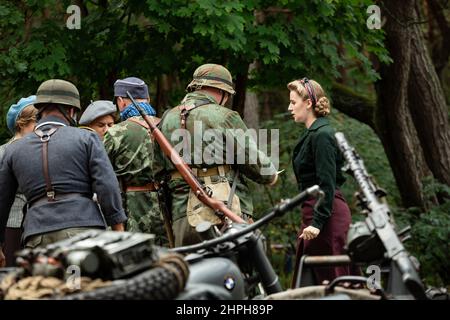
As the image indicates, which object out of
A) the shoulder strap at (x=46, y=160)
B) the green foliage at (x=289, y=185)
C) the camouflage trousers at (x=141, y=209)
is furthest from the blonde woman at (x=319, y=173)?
the green foliage at (x=289, y=185)

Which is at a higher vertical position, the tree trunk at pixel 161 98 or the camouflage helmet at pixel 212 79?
the tree trunk at pixel 161 98

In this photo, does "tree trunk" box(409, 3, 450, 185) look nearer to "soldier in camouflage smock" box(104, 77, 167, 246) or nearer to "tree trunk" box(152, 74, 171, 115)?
"tree trunk" box(152, 74, 171, 115)

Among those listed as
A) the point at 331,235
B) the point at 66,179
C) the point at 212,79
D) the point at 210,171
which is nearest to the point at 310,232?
the point at 331,235

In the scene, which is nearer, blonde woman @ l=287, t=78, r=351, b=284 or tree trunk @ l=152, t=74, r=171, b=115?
blonde woman @ l=287, t=78, r=351, b=284

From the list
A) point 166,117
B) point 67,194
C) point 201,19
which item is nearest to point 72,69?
A: point 201,19

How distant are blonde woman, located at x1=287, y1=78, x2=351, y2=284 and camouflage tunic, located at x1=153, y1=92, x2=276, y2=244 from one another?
28 cm

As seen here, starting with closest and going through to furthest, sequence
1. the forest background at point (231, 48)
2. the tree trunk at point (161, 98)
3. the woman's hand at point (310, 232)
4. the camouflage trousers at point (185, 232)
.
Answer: the woman's hand at point (310, 232)
the camouflage trousers at point (185, 232)
the forest background at point (231, 48)
the tree trunk at point (161, 98)

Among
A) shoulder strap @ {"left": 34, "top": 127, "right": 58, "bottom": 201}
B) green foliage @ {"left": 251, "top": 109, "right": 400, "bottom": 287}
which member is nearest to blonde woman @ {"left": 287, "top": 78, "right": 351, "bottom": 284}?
shoulder strap @ {"left": 34, "top": 127, "right": 58, "bottom": 201}

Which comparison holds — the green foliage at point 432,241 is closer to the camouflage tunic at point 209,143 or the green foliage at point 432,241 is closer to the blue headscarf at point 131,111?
the blue headscarf at point 131,111

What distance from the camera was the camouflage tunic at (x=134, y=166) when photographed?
26.7 ft

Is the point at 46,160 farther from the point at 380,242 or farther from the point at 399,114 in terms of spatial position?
the point at 399,114

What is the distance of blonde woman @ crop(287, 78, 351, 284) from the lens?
7055mm

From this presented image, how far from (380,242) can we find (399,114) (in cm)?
1011

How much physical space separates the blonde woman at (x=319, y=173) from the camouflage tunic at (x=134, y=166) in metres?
1.33
